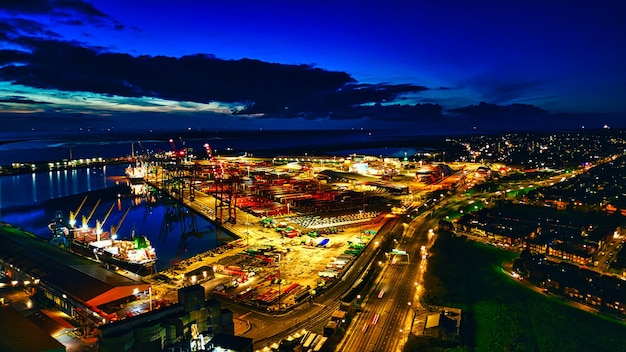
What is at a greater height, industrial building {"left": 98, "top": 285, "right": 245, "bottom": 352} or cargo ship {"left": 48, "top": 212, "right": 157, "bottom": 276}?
industrial building {"left": 98, "top": 285, "right": 245, "bottom": 352}

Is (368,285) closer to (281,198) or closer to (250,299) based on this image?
(250,299)

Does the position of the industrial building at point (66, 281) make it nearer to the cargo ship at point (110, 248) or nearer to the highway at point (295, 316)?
the cargo ship at point (110, 248)

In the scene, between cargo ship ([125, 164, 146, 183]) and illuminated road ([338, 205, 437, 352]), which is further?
cargo ship ([125, 164, 146, 183])

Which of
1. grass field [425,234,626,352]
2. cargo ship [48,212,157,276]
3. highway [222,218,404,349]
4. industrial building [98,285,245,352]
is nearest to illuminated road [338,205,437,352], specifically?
grass field [425,234,626,352]

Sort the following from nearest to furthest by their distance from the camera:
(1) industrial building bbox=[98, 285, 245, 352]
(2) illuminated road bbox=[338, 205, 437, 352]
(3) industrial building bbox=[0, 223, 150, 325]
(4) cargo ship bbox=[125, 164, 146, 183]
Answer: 1. (1) industrial building bbox=[98, 285, 245, 352]
2. (2) illuminated road bbox=[338, 205, 437, 352]
3. (3) industrial building bbox=[0, 223, 150, 325]
4. (4) cargo ship bbox=[125, 164, 146, 183]

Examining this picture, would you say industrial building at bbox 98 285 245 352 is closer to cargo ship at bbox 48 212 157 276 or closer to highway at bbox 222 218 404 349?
highway at bbox 222 218 404 349

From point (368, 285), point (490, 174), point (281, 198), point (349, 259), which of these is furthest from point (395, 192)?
point (368, 285)

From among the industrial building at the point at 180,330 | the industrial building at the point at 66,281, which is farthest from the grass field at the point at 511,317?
the industrial building at the point at 66,281
